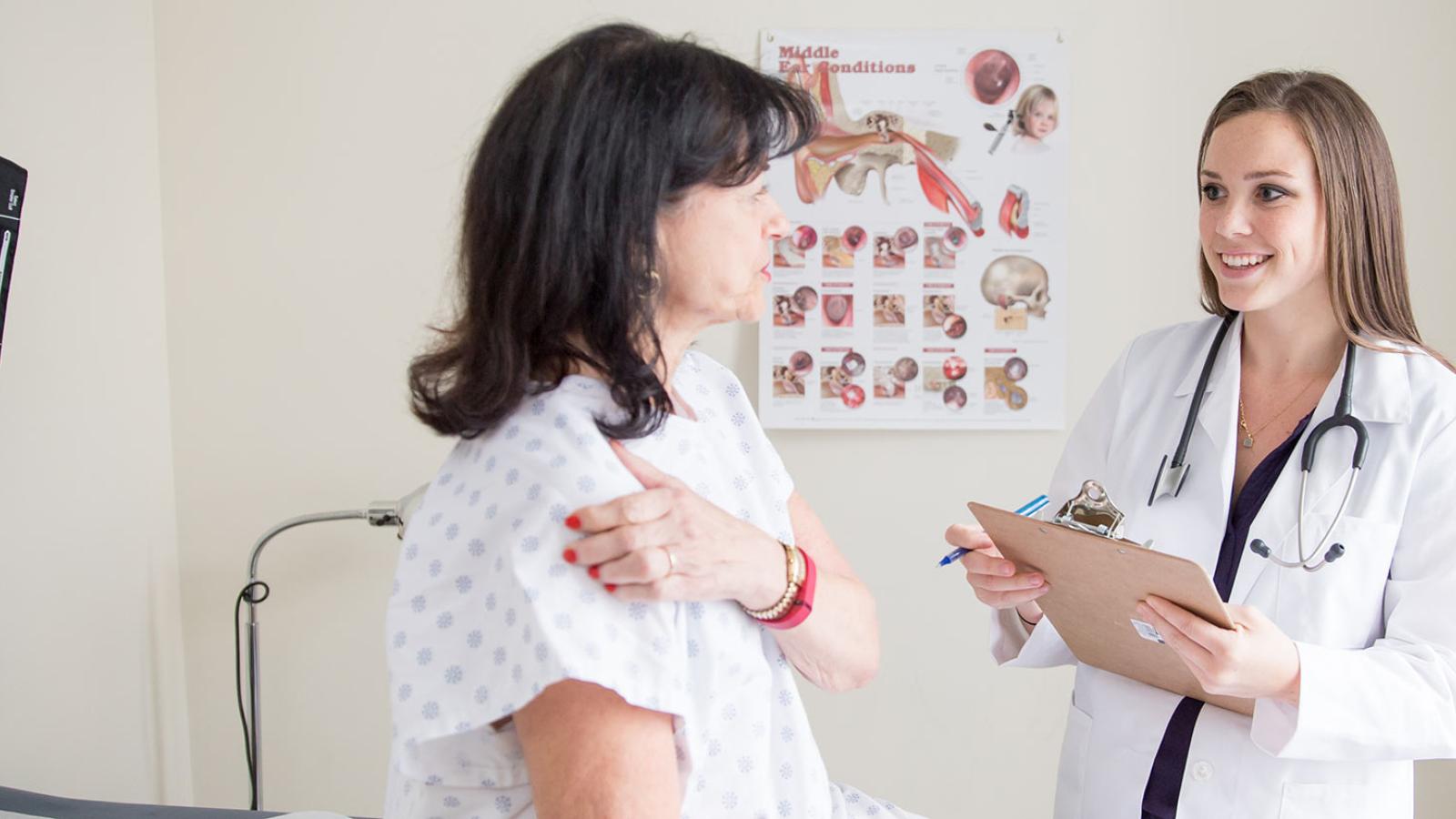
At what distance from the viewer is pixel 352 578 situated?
2439mm

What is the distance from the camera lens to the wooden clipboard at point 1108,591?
1174 mm

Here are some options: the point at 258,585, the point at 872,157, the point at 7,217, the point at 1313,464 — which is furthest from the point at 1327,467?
the point at 258,585

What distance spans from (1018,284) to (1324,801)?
1.25m

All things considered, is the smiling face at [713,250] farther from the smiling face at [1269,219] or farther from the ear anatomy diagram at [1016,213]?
the ear anatomy diagram at [1016,213]

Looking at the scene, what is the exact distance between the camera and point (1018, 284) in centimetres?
240

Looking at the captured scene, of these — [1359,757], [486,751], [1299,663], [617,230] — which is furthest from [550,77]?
[1359,757]

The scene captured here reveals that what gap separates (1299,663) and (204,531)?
6.73ft

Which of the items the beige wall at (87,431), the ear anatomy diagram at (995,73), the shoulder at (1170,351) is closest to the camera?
the shoulder at (1170,351)

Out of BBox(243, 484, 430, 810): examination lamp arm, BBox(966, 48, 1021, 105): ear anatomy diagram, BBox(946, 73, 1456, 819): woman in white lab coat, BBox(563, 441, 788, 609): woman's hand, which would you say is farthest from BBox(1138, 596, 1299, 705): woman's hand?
BBox(966, 48, 1021, 105): ear anatomy diagram

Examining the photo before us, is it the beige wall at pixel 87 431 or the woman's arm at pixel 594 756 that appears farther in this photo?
the beige wall at pixel 87 431

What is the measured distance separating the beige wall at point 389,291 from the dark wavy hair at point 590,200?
4.52 ft

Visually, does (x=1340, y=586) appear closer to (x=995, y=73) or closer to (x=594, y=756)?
(x=594, y=756)

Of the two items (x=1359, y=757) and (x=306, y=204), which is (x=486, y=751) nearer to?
(x=1359, y=757)

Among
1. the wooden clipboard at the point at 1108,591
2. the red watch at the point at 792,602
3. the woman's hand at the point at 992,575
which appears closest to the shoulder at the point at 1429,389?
the wooden clipboard at the point at 1108,591
